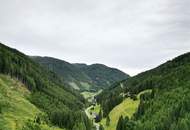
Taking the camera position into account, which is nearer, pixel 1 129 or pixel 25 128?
pixel 1 129

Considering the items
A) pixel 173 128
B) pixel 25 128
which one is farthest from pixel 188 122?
pixel 25 128

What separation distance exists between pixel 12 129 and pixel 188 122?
104992 mm

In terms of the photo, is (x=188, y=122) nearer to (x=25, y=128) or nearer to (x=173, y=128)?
(x=173, y=128)

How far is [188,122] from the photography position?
7682 inches

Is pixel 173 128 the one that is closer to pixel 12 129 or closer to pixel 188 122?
pixel 188 122

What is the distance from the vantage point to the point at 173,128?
193875mm

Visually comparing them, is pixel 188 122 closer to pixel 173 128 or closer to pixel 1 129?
pixel 173 128

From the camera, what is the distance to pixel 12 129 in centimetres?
19000

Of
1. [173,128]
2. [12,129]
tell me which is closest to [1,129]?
[12,129]

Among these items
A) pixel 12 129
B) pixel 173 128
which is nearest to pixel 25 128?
pixel 12 129

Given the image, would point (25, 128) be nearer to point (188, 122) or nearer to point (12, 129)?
point (12, 129)

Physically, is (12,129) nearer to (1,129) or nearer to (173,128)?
(1,129)

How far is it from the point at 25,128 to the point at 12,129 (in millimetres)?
9108

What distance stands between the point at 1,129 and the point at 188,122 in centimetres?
10935
